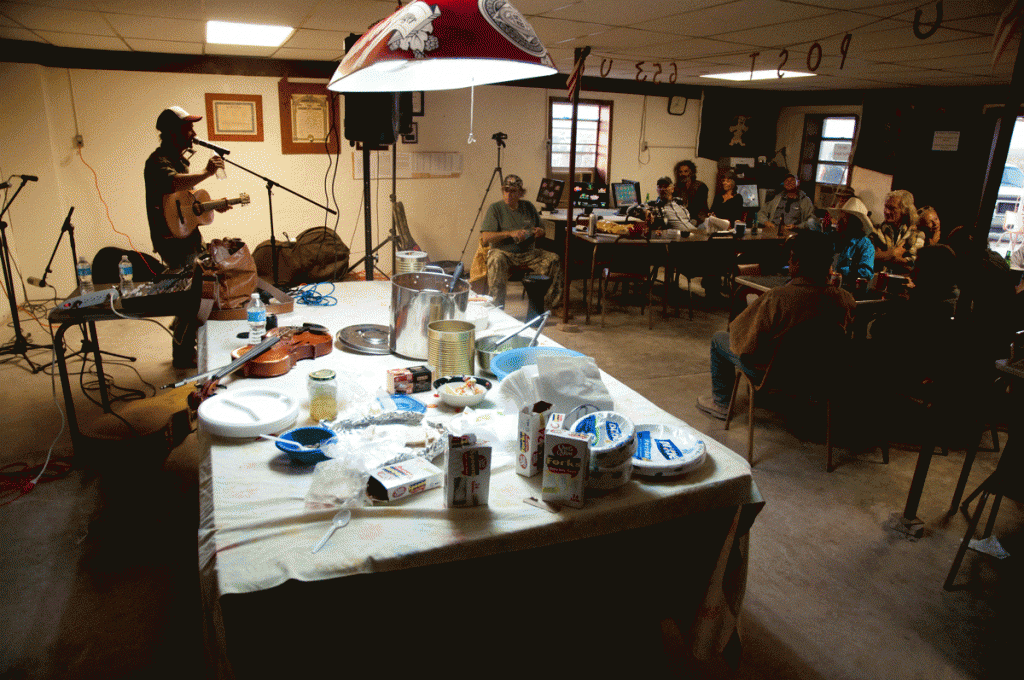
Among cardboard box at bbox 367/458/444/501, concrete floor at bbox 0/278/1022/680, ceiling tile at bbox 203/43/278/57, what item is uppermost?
ceiling tile at bbox 203/43/278/57

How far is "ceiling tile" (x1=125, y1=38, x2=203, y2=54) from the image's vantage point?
16.9ft

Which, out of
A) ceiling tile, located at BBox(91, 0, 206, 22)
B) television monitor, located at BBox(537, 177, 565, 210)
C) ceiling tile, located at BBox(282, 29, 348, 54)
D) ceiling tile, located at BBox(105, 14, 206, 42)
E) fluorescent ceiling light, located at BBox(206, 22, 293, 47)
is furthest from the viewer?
television monitor, located at BBox(537, 177, 565, 210)

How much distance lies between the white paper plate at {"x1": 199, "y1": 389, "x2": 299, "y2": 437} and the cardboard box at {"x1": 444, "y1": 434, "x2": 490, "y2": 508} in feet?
2.03

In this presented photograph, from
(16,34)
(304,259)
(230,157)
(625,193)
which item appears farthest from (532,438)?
(625,193)

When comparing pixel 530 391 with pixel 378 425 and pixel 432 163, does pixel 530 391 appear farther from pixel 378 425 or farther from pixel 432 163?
pixel 432 163

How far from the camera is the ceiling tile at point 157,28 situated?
4.14 metres

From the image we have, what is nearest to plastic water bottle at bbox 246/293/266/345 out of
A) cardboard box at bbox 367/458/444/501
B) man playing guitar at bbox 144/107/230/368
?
cardboard box at bbox 367/458/444/501

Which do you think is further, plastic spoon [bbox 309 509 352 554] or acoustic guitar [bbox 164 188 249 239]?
acoustic guitar [bbox 164 188 249 239]

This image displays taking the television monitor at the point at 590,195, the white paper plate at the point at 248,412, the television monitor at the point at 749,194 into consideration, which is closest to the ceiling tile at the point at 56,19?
the white paper plate at the point at 248,412

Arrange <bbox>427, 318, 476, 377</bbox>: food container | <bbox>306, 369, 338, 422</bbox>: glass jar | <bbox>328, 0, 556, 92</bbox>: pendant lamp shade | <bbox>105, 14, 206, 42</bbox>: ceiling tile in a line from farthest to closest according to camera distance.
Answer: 1. <bbox>105, 14, 206, 42</bbox>: ceiling tile
2. <bbox>427, 318, 476, 377</bbox>: food container
3. <bbox>306, 369, 338, 422</bbox>: glass jar
4. <bbox>328, 0, 556, 92</bbox>: pendant lamp shade

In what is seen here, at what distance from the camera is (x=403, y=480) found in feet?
4.77

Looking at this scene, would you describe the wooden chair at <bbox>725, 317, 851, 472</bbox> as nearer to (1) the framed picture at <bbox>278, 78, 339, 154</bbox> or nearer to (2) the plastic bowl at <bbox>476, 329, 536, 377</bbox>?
(2) the plastic bowl at <bbox>476, 329, 536, 377</bbox>

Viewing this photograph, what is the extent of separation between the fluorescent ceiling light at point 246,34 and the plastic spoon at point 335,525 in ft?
14.4

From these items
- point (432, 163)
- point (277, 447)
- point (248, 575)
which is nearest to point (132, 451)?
point (277, 447)
